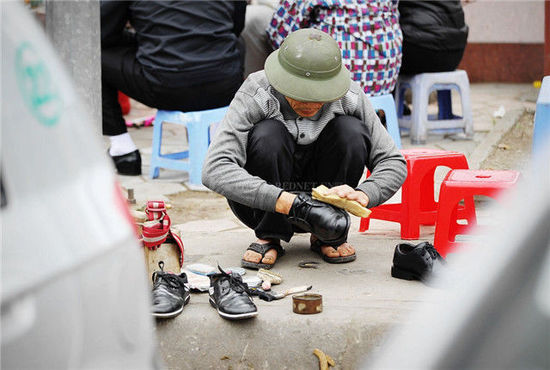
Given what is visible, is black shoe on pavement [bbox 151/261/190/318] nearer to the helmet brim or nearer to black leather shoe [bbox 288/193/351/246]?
black leather shoe [bbox 288/193/351/246]

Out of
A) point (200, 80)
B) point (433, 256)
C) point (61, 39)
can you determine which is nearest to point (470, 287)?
point (433, 256)

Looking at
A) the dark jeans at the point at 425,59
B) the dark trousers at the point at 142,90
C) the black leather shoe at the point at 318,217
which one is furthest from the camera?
the dark jeans at the point at 425,59

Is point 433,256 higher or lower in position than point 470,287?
lower

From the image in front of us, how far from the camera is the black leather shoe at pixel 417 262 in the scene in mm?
3438

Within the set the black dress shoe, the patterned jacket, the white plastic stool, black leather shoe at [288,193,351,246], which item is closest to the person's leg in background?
black leather shoe at [288,193,351,246]

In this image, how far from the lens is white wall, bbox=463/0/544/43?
9758mm

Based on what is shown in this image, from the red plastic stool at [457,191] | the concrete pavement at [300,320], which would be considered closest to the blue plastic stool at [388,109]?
the concrete pavement at [300,320]

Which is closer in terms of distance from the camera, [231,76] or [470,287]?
[470,287]

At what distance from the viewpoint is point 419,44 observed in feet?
21.1

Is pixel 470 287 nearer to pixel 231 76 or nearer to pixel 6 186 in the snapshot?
pixel 6 186

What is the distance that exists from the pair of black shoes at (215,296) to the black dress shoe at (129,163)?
2627 millimetres

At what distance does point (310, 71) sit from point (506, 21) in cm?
692

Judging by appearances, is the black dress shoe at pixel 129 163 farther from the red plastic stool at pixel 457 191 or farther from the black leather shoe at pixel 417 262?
the black leather shoe at pixel 417 262

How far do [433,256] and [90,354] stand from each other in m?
2.07
